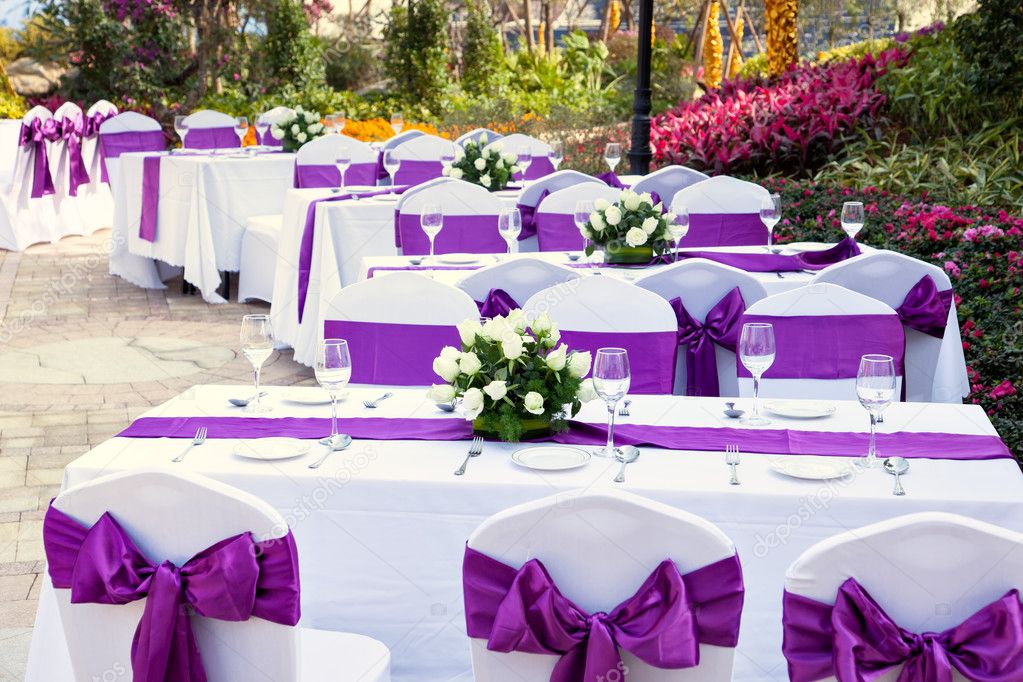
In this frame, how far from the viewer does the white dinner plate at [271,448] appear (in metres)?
2.82

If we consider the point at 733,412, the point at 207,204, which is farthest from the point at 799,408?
the point at 207,204

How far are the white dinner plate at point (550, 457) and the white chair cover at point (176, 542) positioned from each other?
0.75 meters

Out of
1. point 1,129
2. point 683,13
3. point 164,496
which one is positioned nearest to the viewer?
point 164,496

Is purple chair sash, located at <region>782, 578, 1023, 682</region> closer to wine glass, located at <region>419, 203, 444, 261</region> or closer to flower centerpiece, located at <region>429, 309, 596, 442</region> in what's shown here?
flower centerpiece, located at <region>429, 309, 596, 442</region>

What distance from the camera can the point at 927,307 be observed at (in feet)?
14.5

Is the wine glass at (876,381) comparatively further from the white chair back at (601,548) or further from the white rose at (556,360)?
the white chair back at (601,548)

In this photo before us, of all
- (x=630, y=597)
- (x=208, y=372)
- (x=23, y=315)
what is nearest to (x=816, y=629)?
(x=630, y=597)

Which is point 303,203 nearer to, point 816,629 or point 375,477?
point 375,477

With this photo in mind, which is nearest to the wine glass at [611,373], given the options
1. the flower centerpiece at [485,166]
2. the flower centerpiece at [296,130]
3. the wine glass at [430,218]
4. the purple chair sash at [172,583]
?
the purple chair sash at [172,583]

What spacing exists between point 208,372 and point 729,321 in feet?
12.1

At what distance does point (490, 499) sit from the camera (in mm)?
2641

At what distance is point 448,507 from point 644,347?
1353 millimetres

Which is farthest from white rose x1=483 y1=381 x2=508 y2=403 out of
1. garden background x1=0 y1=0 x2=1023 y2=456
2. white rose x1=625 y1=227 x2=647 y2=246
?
garden background x1=0 y1=0 x2=1023 y2=456

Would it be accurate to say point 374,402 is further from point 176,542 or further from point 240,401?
point 176,542
